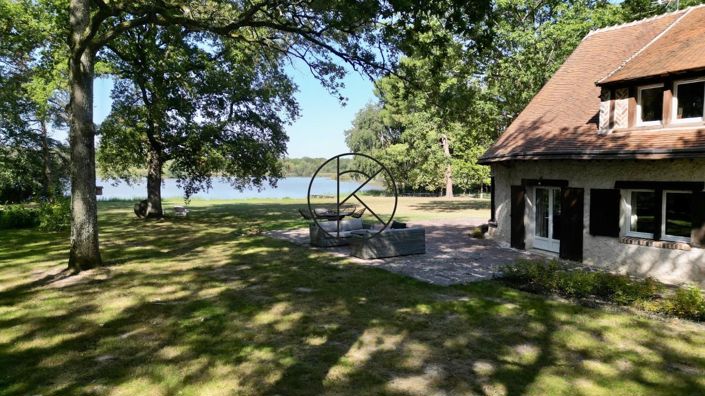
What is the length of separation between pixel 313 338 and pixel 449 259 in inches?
284

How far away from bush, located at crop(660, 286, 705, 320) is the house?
3274mm

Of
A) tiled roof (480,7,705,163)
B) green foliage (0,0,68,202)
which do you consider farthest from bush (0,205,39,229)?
tiled roof (480,7,705,163)

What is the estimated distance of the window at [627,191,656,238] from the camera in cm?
1155

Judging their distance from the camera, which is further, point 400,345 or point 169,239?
point 169,239

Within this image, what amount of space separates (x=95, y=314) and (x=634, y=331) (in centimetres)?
904

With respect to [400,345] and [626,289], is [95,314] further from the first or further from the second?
[626,289]

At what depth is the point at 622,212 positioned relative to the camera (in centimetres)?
1205

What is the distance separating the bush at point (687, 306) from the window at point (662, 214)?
12.1ft

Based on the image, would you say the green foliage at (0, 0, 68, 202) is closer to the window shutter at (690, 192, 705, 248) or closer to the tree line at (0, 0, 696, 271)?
the tree line at (0, 0, 696, 271)

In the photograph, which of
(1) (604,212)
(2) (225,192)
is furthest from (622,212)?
(2) (225,192)

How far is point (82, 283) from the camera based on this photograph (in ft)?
32.3

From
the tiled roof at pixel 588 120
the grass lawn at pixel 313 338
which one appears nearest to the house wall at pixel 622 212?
the tiled roof at pixel 588 120

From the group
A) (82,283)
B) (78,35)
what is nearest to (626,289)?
(82,283)

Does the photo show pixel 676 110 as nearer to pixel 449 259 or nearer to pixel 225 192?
pixel 449 259
